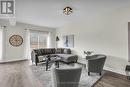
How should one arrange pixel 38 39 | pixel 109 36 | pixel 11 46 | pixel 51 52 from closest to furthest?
pixel 109 36, pixel 11 46, pixel 51 52, pixel 38 39

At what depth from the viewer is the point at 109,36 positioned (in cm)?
421

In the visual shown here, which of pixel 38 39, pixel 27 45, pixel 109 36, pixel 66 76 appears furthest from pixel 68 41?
pixel 66 76

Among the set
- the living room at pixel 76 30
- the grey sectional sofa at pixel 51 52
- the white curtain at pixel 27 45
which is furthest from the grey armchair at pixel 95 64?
the white curtain at pixel 27 45

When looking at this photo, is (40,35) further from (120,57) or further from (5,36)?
(120,57)

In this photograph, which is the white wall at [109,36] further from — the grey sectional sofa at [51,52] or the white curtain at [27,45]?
the white curtain at [27,45]

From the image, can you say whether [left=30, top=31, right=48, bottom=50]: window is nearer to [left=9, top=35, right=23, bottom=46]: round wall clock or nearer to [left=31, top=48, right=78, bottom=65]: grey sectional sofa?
[left=9, top=35, right=23, bottom=46]: round wall clock

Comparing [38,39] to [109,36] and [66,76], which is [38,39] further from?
[66,76]

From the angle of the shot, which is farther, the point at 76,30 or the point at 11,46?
the point at 11,46

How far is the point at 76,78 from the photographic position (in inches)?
84.2

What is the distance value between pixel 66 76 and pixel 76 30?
172 inches

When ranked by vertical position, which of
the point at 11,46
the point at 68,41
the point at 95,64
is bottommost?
the point at 95,64

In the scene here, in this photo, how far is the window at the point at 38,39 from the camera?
23.6 feet

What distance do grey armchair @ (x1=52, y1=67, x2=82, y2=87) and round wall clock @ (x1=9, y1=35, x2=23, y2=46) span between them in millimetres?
5199

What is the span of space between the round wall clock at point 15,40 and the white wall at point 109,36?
3984mm
